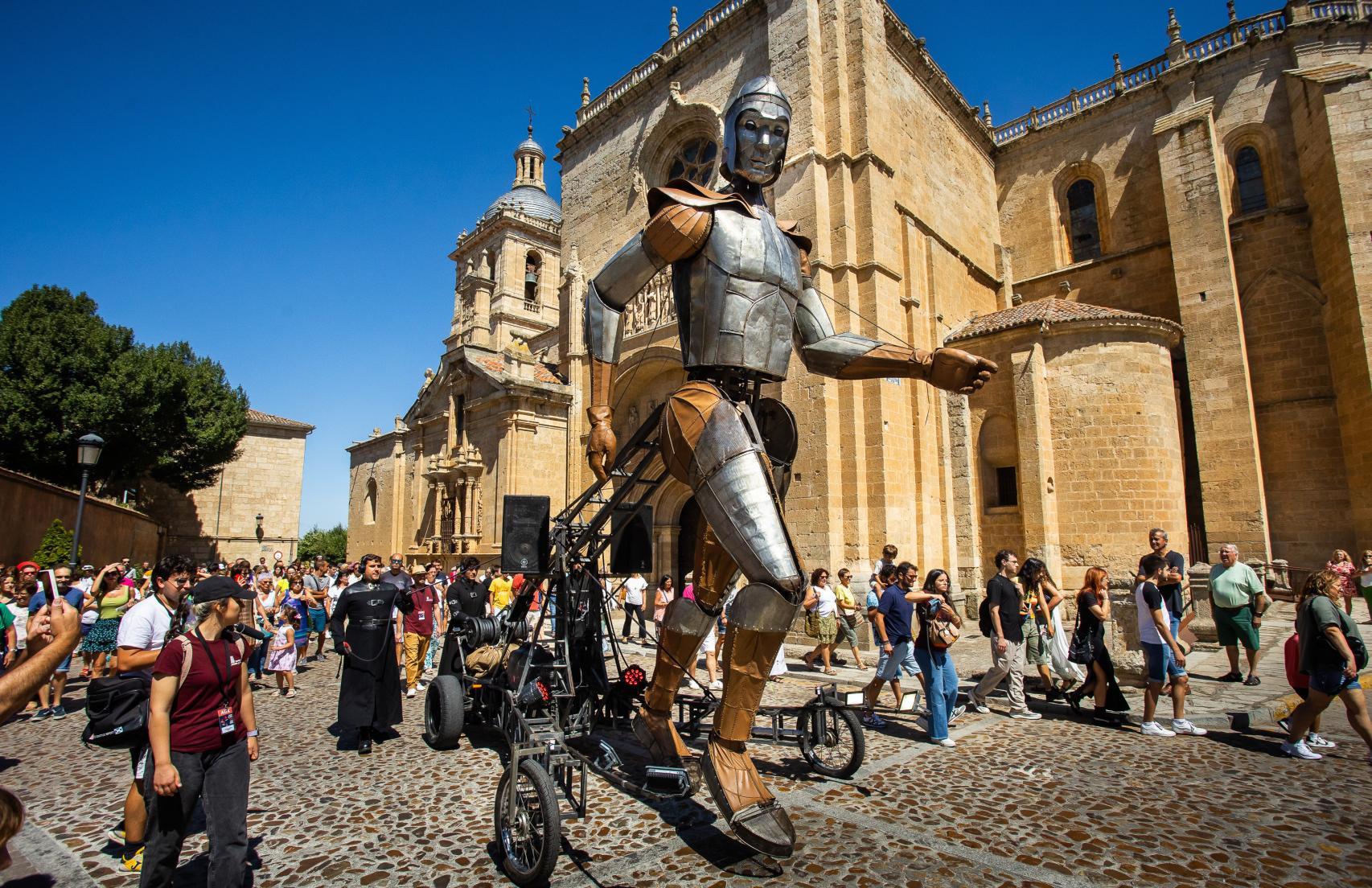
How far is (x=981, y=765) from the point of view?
4980 mm

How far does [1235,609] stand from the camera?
7633 mm

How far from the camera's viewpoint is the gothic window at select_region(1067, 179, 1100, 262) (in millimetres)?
19969

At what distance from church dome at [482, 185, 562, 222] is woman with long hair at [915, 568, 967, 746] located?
3413 cm

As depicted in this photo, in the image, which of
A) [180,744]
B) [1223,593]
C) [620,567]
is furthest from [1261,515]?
[180,744]

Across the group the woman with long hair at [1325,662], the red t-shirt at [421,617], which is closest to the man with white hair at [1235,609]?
the woman with long hair at [1325,662]

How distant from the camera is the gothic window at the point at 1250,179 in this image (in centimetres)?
1703

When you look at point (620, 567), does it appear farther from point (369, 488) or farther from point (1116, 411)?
point (369, 488)

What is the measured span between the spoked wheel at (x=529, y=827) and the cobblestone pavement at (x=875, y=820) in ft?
0.59

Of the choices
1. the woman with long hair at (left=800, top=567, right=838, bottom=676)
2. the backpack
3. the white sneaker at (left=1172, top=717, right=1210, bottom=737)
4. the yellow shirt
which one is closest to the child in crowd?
the yellow shirt

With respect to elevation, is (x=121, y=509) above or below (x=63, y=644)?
above

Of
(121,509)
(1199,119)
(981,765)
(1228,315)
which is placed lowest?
(981,765)

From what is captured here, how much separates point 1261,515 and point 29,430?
109 feet

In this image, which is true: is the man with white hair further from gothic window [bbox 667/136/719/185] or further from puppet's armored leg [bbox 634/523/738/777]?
gothic window [bbox 667/136/719/185]

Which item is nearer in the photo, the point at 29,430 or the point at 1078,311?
the point at 1078,311
